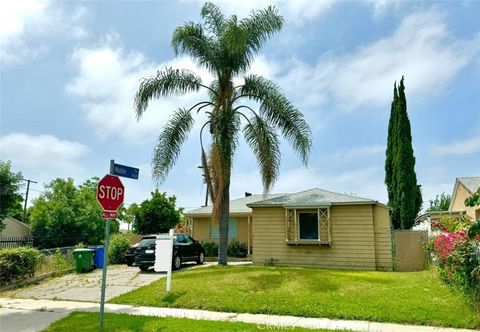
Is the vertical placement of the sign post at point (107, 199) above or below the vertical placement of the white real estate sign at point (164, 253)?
above

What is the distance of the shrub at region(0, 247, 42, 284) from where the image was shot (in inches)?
522

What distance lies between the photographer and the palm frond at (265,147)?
51.6 ft

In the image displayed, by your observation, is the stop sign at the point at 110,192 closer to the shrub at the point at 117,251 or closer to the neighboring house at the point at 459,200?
the shrub at the point at 117,251

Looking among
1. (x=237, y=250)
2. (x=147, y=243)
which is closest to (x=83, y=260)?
(x=147, y=243)

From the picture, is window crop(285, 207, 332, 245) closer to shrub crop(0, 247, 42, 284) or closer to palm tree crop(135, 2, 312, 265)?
palm tree crop(135, 2, 312, 265)

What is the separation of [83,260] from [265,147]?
8.94m

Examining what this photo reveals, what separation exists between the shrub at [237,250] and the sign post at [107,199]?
1510cm

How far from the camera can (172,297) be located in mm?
10203

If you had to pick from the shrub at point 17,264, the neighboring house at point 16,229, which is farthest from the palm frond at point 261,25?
the neighboring house at point 16,229

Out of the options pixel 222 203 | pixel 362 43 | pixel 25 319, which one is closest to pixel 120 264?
pixel 222 203

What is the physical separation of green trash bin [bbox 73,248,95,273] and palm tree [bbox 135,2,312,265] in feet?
15.2

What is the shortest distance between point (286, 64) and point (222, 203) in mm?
6008

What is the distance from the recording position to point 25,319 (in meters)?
8.64

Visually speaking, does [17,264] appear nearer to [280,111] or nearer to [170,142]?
[170,142]
